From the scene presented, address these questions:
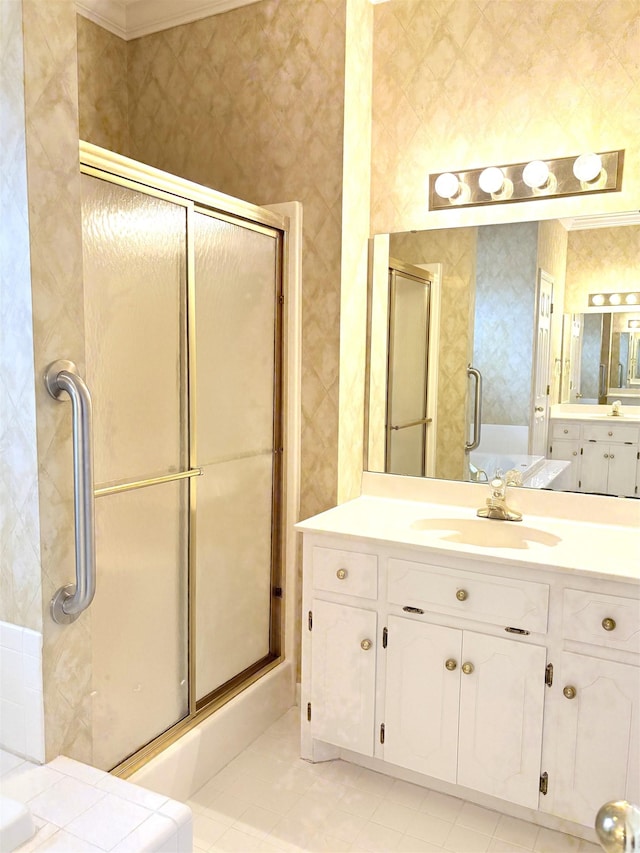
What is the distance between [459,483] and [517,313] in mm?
674

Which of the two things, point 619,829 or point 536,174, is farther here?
point 536,174

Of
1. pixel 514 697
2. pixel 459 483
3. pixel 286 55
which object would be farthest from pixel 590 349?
pixel 286 55

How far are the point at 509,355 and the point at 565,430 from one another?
340mm

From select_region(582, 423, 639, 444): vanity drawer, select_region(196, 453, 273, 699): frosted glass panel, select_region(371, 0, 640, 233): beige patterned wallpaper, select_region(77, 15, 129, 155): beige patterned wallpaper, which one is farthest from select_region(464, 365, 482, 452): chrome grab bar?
select_region(77, 15, 129, 155): beige patterned wallpaper

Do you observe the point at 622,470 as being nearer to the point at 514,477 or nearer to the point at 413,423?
the point at 514,477

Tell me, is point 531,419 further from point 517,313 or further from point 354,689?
point 354,689

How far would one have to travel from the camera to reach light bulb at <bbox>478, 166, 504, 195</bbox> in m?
2.41

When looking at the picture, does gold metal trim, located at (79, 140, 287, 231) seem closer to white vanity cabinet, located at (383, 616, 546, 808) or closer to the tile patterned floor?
white vanity cabinet, located at (383, 616, 546, 808)

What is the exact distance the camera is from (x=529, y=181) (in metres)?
2.36

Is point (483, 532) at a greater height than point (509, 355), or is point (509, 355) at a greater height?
point (509, 355)

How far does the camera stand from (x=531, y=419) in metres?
2.41

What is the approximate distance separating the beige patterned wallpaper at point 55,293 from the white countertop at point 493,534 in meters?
0.93

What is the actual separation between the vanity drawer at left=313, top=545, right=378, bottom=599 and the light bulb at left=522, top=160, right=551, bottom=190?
1.44m

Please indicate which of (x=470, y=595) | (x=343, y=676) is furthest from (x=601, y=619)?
(x=343, y=676)
